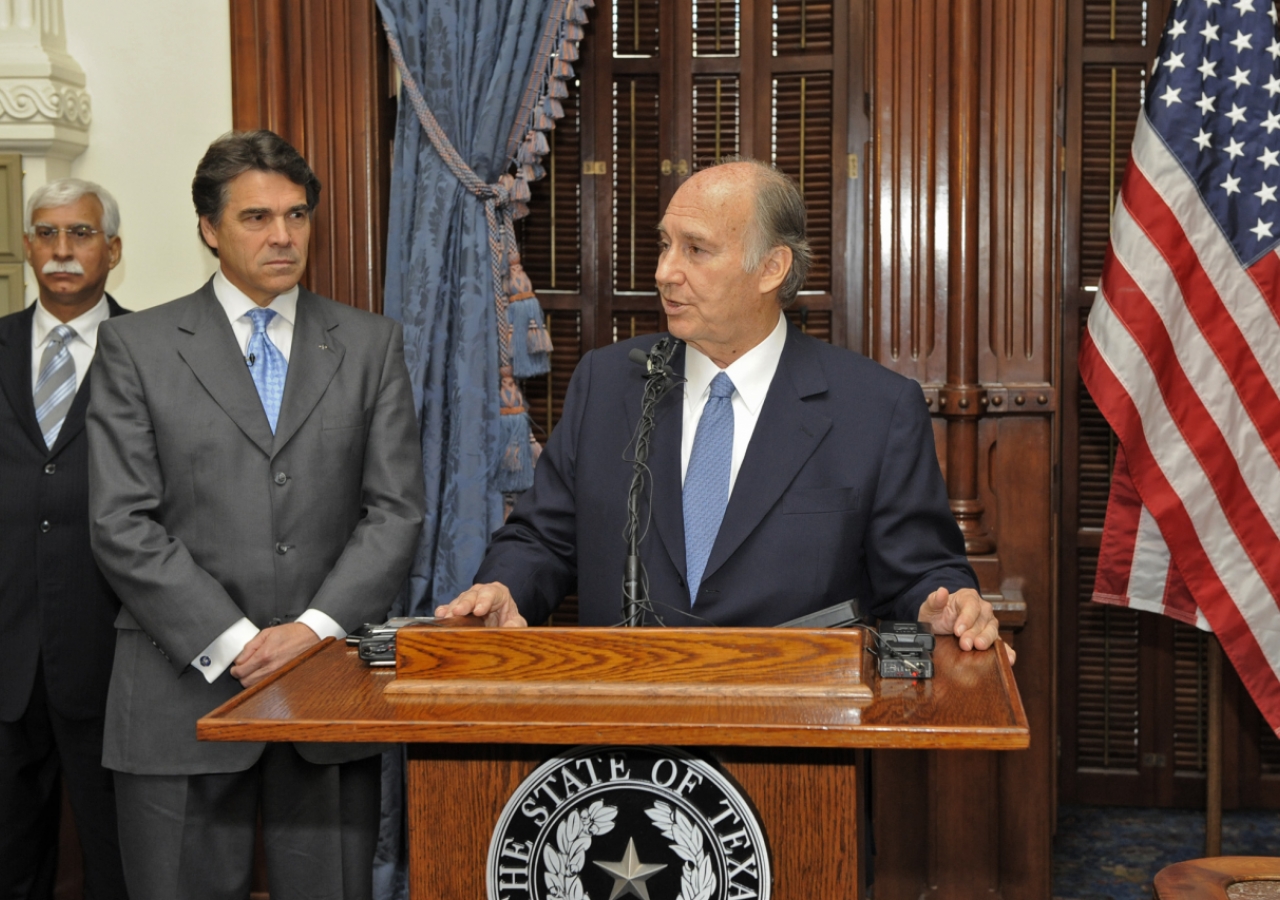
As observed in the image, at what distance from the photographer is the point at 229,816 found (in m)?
2.63

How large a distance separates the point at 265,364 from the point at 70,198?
95 centimetres

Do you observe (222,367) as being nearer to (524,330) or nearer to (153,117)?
(524,330)

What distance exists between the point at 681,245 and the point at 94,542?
131cm

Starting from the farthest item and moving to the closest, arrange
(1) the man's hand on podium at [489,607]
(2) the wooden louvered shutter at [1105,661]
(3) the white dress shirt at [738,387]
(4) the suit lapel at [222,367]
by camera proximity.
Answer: (2) the wooden louvered shutter at [1105,661] < (4) the suit lapel at [222,367] < (3) the white dress shirt at [738,387] < (1) the man's hand on podium at [489,607]

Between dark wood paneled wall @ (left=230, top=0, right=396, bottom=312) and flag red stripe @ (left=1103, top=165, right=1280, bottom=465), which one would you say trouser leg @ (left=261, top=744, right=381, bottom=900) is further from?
flag red stripe @ (left=1103, top=165, right=1280, bottom=465)

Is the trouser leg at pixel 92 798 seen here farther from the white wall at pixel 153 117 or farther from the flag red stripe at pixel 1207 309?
the flag red stripe at pixel 1207 309

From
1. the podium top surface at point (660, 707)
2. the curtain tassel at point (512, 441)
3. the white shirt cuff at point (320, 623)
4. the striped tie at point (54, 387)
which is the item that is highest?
the striped tie at point (54, 387)

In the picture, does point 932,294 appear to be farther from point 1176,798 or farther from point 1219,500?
point 1176,798

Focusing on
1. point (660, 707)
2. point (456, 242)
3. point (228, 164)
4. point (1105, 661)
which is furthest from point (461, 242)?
point (1105, 661)

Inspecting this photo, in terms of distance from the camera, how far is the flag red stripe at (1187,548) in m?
3.22

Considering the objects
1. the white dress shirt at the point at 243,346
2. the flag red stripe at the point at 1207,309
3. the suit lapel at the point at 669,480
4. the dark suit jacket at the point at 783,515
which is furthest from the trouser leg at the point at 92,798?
the flag red stripe at the point at 1207,309

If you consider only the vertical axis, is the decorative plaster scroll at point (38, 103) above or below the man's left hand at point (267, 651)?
above

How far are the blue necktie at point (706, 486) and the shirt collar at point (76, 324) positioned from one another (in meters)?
1.80

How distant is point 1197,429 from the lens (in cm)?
326
